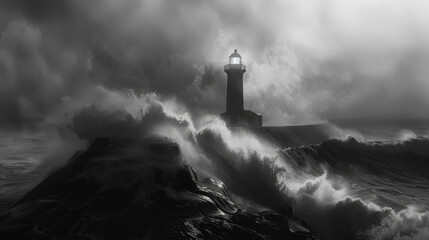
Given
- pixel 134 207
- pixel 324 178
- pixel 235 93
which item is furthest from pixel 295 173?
pixel 235 93

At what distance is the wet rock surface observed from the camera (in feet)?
29.3

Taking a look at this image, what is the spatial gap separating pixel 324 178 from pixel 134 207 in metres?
8.95

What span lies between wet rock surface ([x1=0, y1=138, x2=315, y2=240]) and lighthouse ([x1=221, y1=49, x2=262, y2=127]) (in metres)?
14.2

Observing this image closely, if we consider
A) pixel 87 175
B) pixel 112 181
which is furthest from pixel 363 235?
pixel 87 175

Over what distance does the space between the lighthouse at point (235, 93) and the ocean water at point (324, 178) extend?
2.89m

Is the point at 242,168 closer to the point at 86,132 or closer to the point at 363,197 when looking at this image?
the point at 363,197

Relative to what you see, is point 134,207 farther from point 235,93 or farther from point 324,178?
point 235,93

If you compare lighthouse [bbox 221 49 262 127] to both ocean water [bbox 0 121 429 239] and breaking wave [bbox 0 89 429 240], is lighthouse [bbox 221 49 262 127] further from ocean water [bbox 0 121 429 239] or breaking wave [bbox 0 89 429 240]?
breaking wave [bbox 0 89 429 240]

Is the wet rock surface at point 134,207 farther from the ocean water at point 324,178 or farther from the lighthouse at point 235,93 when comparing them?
the lighthouse at point 235,93

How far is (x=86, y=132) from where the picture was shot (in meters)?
14.0

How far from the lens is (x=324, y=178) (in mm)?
16328

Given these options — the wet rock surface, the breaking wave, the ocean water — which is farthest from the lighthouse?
the wet rock surface

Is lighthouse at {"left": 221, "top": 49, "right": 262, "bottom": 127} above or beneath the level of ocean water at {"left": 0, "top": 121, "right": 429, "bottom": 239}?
above

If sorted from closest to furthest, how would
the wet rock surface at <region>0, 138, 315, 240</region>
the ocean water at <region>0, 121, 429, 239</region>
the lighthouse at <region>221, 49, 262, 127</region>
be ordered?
the wet rock surface at <region>0, 138, 315, 240</region>
the ocean water at <region>0, 121, 429, 239</region>
the lighthouse at <region>221, 49, 262, 127</region>
